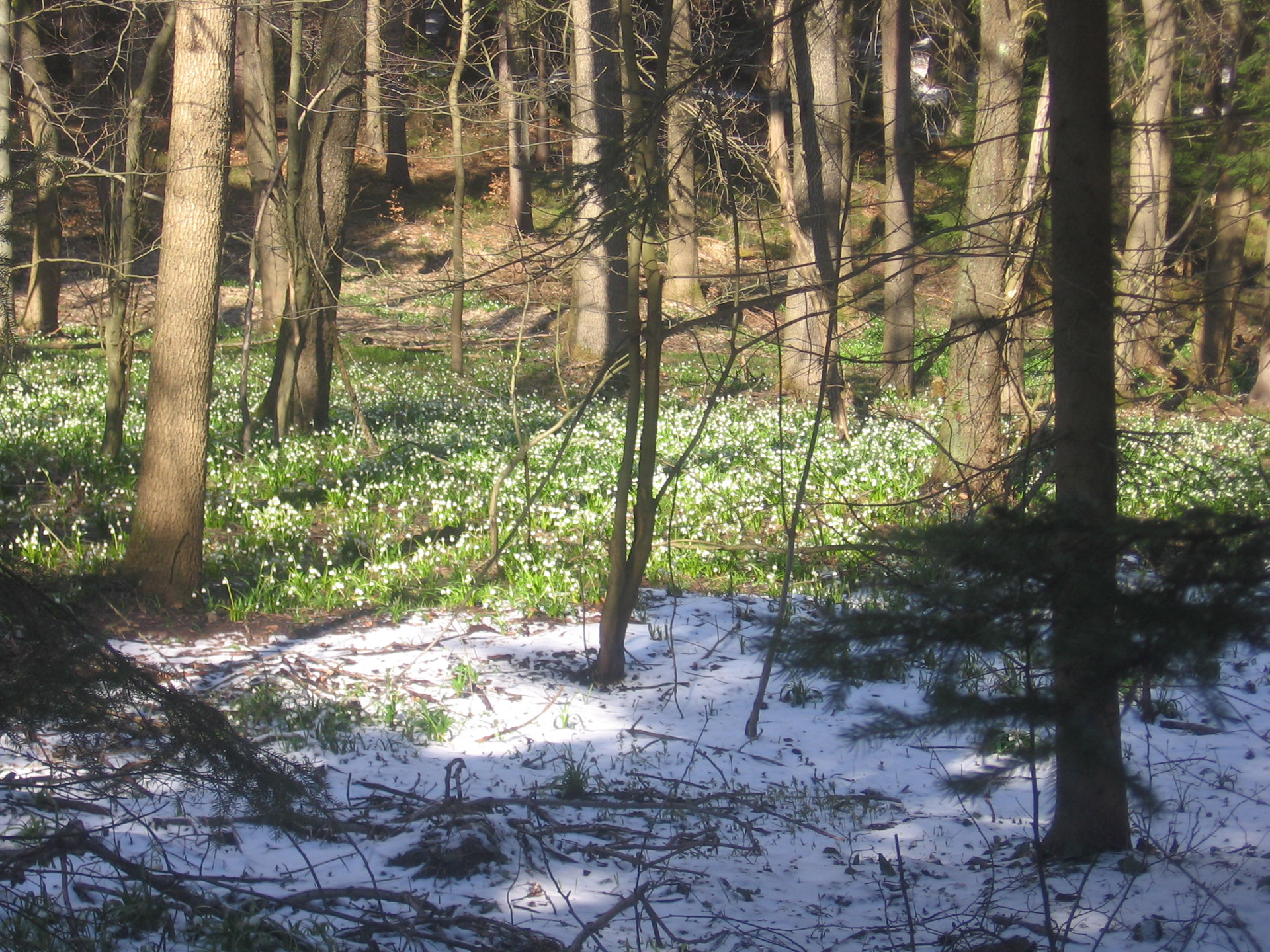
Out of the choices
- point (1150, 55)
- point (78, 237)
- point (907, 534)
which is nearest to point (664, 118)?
point (1150, 55)

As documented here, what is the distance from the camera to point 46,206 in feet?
26.3

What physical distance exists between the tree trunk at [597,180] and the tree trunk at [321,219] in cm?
265

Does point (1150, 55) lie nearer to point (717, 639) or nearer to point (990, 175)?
point (717, 639)

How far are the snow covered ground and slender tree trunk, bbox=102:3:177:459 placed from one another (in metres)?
4.70

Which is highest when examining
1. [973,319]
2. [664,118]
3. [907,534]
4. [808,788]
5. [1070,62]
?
[664,118]

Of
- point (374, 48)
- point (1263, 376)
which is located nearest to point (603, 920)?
point (374, 48)

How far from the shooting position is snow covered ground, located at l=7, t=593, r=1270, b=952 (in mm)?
3750

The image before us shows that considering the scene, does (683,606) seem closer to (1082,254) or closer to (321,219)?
(1082,254)

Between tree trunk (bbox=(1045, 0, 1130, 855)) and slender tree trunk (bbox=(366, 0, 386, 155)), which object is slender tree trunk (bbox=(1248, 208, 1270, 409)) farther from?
tree trunk (bbox=(1045, 0, 1130, 855))

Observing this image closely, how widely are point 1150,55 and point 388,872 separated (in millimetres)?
4559

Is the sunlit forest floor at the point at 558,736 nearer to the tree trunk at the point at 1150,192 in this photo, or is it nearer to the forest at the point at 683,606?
the forest at the point at 683,606

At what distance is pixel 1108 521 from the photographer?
256cm

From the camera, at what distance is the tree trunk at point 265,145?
10641 mm

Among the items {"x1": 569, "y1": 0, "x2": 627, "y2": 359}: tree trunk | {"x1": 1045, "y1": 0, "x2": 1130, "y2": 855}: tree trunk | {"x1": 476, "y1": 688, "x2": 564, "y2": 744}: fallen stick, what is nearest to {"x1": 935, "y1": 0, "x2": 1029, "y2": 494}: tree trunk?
{"x1": 569, "y1": 0, "x2": 627, "y2": 359}: tree trunk
